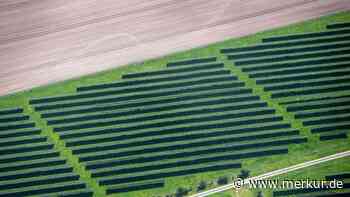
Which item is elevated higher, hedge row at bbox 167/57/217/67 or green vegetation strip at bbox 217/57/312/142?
hedge row at bbox 167/57/217/67

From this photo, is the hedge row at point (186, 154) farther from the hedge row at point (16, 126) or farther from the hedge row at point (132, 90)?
the hedge row at point (132, 90)

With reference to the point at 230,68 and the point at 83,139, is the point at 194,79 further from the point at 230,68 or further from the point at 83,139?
the point at 83,139

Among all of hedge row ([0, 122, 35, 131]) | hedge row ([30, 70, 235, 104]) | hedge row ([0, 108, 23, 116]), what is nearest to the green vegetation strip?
hedge row ([30, 70, 235, 104])

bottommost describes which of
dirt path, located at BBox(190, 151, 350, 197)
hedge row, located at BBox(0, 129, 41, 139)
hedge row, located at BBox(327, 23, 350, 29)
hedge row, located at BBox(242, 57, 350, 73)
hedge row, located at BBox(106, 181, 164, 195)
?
dirt path, located at BBox(190, 151, 350, 197)

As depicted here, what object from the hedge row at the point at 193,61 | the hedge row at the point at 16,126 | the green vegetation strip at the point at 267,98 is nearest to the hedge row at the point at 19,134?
the hedge row at the point at 16,126

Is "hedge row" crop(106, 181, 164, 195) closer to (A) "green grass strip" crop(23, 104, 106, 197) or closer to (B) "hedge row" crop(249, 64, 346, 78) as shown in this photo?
Result: (A) "green grass strip" crop(23, 104, 106, 197)

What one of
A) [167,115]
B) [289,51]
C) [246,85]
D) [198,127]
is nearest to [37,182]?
[167,115]
